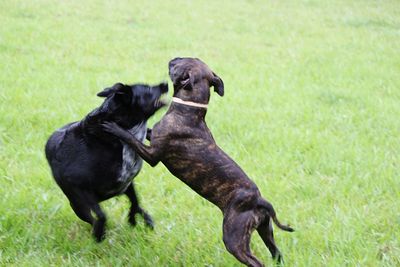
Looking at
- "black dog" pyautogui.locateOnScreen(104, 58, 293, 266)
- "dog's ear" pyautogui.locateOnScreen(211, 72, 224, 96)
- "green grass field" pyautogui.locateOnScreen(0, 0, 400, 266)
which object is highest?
"dog's ear" pyautogui.locateOnScreen(211, 72, 224, 96)

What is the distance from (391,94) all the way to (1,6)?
8489 millimetres

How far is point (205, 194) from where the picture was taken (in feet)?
12.4

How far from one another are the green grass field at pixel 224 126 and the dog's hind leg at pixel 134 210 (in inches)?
2.7

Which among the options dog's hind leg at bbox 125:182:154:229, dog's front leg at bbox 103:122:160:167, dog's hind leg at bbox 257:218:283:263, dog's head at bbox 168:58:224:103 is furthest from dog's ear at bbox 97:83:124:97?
dog's hind leg at bbox 257:218:283:263

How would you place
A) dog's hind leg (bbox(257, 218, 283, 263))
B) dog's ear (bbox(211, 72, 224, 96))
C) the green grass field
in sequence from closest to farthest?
dog's hind leg (bbox(257, 218, 283, 263)) < dog's ear (bbox(211, 72, 224, 96)) < the green grass field

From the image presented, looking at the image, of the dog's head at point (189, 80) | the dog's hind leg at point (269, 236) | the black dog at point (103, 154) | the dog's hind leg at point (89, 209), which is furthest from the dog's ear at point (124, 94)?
the dog's hind leg at point (269, 236)

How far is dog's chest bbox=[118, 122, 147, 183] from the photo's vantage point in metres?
4.00

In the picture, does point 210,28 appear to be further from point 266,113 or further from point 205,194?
point 205,194

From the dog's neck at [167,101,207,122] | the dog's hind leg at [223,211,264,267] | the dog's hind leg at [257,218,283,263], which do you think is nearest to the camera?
the dog's hind leg at [223,211,264,267]

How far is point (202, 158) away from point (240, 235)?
558 mm

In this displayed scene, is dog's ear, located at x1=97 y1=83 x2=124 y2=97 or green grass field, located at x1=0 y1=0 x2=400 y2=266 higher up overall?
dog's ear, located at x1=97 y1=83 x2=124 y2=97

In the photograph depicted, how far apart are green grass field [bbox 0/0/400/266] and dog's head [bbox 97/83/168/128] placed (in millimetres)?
931

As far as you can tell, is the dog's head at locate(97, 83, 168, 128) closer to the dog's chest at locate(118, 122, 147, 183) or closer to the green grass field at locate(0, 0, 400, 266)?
the dog's chest at locate(118, 122, 147, 183)

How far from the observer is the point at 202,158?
→ 3717 millimetres
